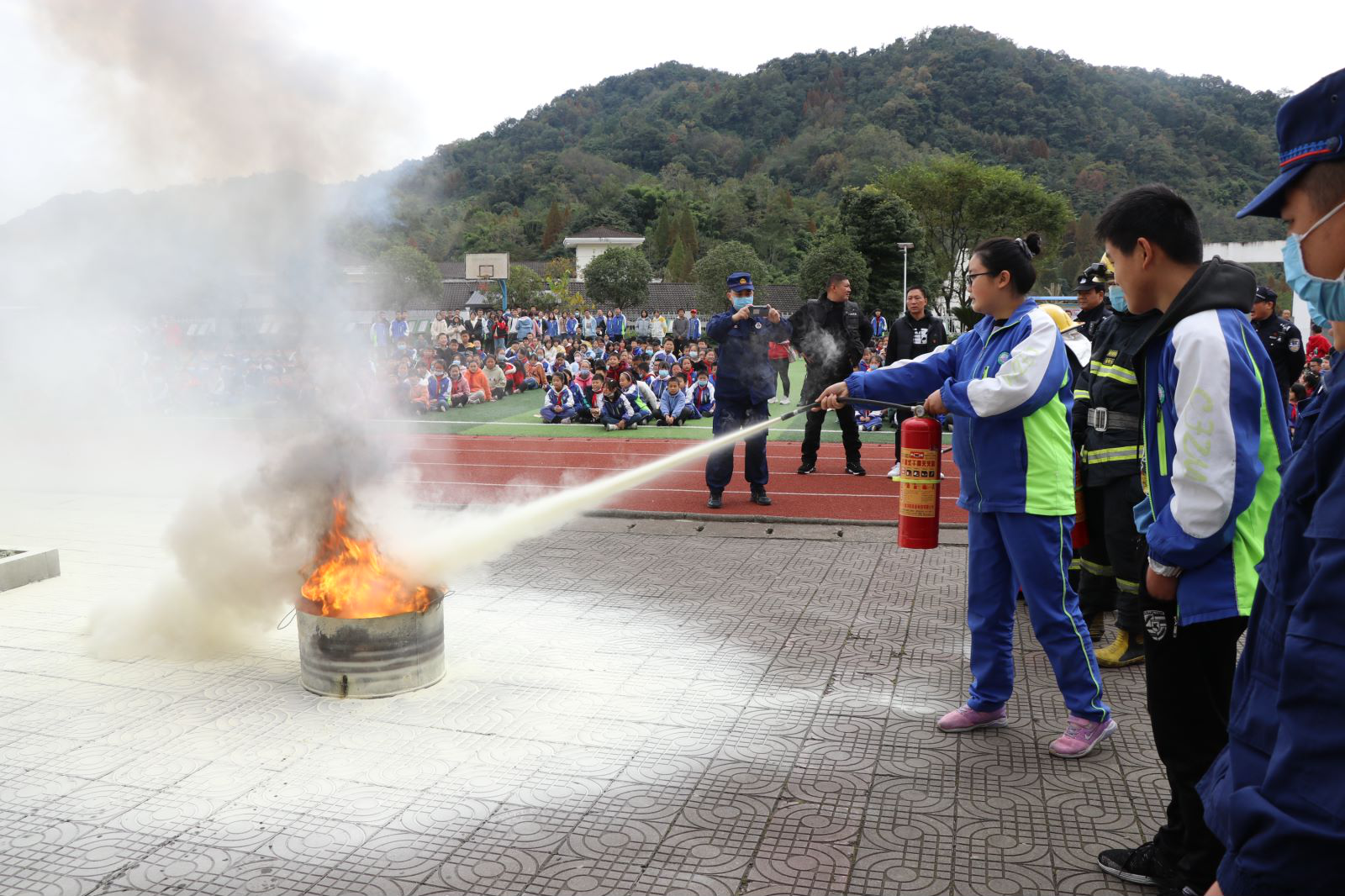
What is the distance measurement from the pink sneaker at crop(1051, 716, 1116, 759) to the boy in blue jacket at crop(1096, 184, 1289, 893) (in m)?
0.90

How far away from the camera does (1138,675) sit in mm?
5434

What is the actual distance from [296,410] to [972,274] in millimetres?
3886

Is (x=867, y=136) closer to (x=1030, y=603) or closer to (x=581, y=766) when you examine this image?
(x=1030, y=603)

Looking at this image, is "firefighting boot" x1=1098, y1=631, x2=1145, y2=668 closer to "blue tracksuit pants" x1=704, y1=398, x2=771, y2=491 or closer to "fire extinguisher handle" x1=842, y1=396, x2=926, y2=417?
"fire extinguisher handle" x1=842, y1=396, x2=926, y2=417

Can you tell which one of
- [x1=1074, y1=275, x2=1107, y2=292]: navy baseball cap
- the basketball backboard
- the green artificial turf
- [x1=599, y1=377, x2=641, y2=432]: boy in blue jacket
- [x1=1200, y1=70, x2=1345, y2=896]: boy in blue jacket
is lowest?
the green artificial turf

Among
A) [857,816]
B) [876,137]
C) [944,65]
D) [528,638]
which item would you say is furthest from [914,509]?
[944,65]

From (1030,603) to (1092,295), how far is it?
381 centimetres

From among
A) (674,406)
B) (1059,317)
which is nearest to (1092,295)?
(1059,317)

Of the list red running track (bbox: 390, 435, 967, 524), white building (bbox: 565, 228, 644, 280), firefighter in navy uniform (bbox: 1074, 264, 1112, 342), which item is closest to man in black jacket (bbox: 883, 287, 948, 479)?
red running track (bbox: 390, 435, 967, 524)

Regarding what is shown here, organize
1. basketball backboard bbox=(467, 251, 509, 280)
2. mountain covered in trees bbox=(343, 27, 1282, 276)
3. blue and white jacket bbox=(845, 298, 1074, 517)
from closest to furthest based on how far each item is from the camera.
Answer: blue and white jacket bbox=(845, 298, 1074, 517) < basketball backboard bbox=(467, 251, 509, 280) < mountain covered in trees bbox=(343, 27, 1282, 276)

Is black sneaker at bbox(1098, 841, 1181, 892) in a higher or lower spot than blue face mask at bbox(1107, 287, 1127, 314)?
lower

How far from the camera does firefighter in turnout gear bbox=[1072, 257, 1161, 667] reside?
5395 mm

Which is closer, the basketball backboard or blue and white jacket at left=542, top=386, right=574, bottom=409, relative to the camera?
blue and white jacket at left=542, top=386, right=574, bottom=409

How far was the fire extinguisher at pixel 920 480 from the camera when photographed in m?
5.17
